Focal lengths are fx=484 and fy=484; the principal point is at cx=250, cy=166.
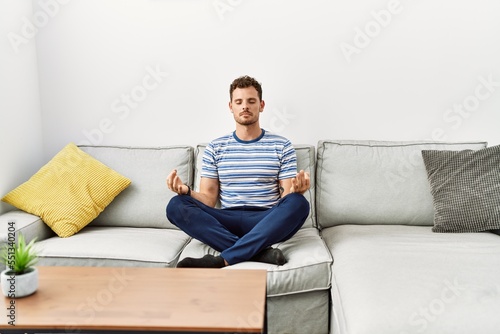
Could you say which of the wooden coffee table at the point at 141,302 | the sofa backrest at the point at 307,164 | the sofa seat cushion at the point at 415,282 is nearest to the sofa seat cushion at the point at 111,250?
the wooden coffee table at the point at 141,302

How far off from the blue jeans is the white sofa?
77 millimetres

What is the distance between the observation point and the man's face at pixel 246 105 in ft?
8.38

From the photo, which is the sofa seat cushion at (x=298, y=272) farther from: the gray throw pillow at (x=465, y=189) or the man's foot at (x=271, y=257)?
the gray throw pillow at (x=465, y=189)

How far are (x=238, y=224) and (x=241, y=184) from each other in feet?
0.96

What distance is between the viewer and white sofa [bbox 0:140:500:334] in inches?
62.8

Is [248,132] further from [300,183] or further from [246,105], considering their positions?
Answer: [300,183]

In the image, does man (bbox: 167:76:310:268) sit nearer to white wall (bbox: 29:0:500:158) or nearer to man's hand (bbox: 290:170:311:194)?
man's hand (bbox: 290:170:311:194)

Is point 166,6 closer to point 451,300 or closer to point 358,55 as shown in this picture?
point 358,55

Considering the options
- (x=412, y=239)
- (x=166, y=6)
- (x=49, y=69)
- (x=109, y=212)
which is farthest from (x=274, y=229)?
(x=49, y=69)

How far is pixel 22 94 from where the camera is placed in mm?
2955

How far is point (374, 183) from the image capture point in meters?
2.69

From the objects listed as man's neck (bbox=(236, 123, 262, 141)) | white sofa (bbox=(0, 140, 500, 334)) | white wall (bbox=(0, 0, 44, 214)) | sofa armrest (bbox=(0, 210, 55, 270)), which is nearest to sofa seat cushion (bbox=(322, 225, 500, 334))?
white sofa (bbox=(0, 140, 500, 334))

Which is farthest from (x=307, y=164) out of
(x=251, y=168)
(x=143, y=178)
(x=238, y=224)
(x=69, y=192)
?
(x=69, y=192)

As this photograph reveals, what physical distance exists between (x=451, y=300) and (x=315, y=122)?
164 cm
